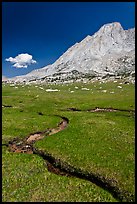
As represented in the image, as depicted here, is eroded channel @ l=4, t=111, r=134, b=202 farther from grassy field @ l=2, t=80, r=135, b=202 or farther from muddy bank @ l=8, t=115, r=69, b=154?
grassy field @ l=2, t=80, r=135, b=202

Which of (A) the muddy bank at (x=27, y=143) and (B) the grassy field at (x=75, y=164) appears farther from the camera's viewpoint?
(A) the muddy bank at (x=27, y=143)

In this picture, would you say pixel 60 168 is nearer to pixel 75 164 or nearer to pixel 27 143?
pixel 75 164

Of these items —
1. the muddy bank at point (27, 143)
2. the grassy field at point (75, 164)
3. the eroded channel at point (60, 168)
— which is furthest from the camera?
the muddy bank at point (27, 143)

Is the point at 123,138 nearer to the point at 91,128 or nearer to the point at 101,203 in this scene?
the point at 91,128

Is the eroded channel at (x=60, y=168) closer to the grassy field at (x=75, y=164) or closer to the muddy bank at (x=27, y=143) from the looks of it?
the muddy bank at (x=27, y=143)

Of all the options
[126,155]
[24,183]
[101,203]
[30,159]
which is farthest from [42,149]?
[101,203]

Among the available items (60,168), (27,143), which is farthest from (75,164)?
(27,143)

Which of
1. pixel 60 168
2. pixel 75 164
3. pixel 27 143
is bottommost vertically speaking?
pixel 60 168

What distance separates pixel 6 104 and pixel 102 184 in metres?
70.1

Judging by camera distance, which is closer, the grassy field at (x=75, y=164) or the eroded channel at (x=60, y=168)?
the grassy field at (x=75, y=164)

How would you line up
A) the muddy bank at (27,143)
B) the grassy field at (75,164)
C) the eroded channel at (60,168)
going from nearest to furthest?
the grassy field at (75,164)
the eroded channel at (60,168)
the muddy bank at (27,143)

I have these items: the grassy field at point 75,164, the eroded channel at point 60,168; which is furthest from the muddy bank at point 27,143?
the grassy field at point 75,164

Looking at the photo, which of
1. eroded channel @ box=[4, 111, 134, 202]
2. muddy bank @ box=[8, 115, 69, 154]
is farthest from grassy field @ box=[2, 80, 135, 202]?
muddy bank @ box=[8, 115, 69, 154]

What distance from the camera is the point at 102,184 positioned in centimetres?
2667
